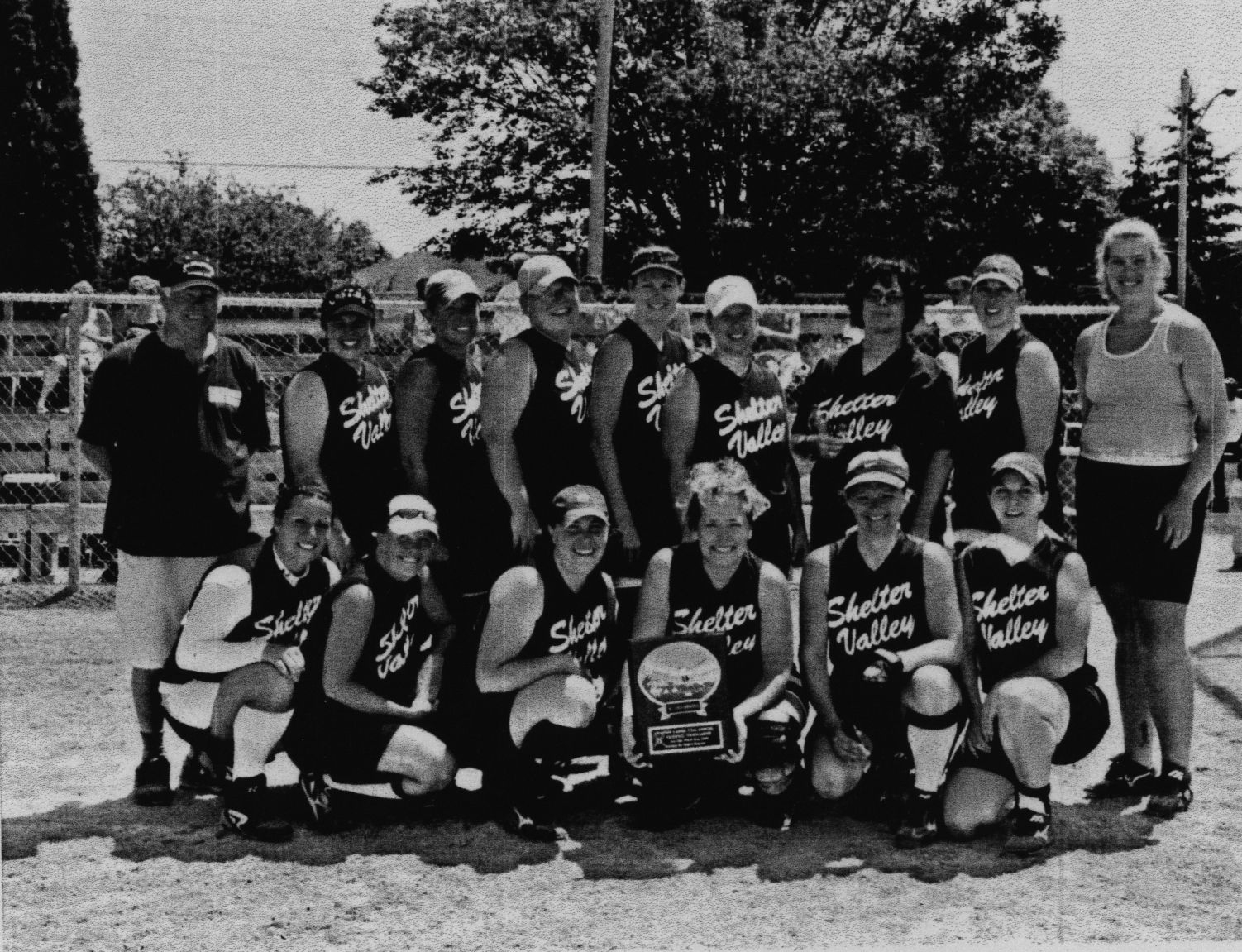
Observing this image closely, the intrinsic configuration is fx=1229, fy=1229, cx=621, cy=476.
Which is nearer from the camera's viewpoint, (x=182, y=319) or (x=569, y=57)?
(x=182, y=319)

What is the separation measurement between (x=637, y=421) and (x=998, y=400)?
1.28 meters

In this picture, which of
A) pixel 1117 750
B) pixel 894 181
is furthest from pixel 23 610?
pixel 894 181

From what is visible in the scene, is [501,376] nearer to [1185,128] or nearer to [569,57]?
[1185,128]

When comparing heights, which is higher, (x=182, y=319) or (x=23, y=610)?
(x=182, y=319)

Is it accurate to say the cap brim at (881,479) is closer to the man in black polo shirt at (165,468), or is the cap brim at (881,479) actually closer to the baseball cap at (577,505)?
the baseball cap at (577,505)

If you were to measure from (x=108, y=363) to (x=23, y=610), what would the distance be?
161 inches

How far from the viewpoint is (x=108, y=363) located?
4227 mm

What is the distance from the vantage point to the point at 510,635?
3.88 meters

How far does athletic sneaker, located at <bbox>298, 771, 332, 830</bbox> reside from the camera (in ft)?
12.6

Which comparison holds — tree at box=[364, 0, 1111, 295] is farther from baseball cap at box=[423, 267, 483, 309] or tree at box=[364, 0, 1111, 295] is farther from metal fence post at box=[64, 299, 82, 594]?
baseball cap at box=[423, 267, 483, 309]

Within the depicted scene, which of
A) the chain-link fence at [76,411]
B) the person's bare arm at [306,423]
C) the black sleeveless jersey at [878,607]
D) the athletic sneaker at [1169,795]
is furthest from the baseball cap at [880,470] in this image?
the chain-link fence at [76,411]

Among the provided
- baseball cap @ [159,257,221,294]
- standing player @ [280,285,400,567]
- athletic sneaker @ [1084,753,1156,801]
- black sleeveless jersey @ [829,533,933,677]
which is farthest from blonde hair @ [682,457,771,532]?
baseball cap @ [159,257,221,294]

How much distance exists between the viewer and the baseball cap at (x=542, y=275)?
4.18 m

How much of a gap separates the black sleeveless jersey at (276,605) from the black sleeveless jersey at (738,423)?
52.3 inches
